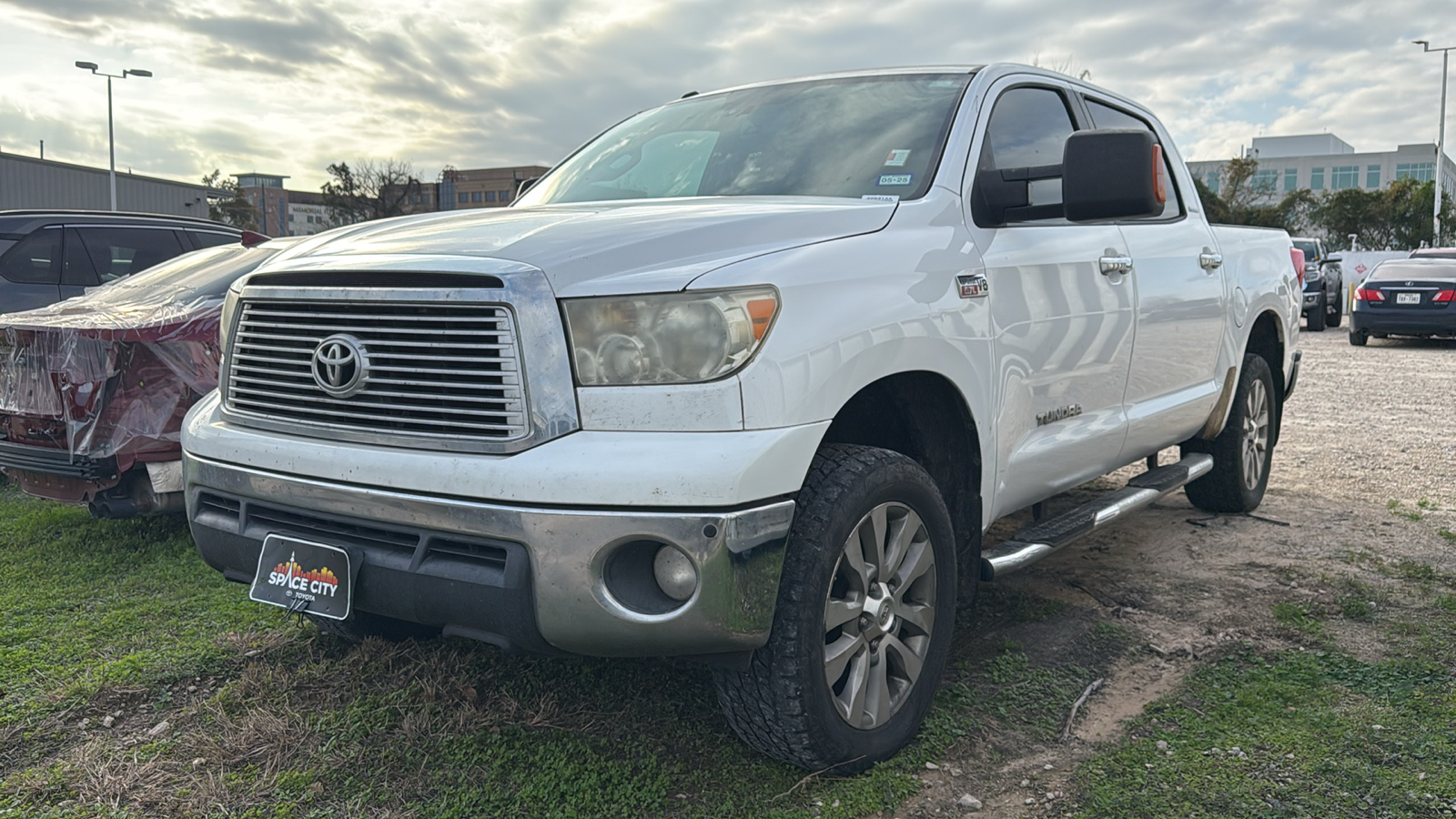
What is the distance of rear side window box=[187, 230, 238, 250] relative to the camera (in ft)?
25.1

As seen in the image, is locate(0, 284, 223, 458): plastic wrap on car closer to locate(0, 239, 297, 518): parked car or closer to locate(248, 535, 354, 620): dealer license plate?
locate(0, 239, 297, 518): parked car

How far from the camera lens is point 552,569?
2266 millimetres

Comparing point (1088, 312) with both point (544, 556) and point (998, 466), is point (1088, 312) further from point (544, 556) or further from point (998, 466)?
point (544, 556)

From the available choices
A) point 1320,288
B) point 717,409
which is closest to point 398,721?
point 717,409

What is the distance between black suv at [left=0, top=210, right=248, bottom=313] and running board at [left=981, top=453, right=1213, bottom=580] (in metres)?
5.37

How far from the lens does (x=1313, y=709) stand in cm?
310

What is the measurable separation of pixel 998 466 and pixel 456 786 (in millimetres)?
1675

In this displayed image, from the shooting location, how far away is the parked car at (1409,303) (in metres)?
16.4

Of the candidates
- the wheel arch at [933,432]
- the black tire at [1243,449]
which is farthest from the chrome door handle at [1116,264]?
the black tire at [1243,449]

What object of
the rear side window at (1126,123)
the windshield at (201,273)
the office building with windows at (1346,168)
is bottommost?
the windshield at (201,273)

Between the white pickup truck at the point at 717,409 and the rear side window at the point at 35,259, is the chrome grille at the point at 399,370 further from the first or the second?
the rear side window at the point at 35,259

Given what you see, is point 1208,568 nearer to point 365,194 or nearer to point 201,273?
point 201,273

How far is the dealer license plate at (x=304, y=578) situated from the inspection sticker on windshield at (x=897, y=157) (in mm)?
1825

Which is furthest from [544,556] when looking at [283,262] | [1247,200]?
[1247,200]
